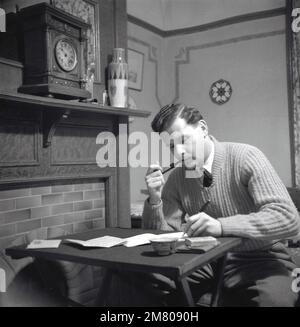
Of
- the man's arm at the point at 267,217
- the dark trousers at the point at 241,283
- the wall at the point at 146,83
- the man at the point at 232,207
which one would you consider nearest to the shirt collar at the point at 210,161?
the man at the point at 232,207

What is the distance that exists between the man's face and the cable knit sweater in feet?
0.30

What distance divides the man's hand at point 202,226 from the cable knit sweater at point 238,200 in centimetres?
4

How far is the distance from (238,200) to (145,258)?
0.79m

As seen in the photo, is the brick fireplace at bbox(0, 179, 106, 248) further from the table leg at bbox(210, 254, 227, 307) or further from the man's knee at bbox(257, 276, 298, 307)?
the man's knee at bbox(257, 276, 298, 307)

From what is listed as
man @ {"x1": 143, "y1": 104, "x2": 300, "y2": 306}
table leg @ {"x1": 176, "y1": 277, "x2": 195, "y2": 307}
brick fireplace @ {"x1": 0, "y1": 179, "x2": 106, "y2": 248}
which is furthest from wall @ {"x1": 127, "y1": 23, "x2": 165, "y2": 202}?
table leg @ {"x1": 176, "y1": 277, "x2": 195, "y2": 307}

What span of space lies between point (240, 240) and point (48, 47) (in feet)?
4.54

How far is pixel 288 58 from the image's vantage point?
187 inches

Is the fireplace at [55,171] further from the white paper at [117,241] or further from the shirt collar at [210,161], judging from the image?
the shirt collar at [210,161]

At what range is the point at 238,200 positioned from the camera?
2012mm

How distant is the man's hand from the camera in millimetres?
1647

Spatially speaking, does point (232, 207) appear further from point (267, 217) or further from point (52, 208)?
point (52, 208)

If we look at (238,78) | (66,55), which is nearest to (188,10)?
(238,78)
